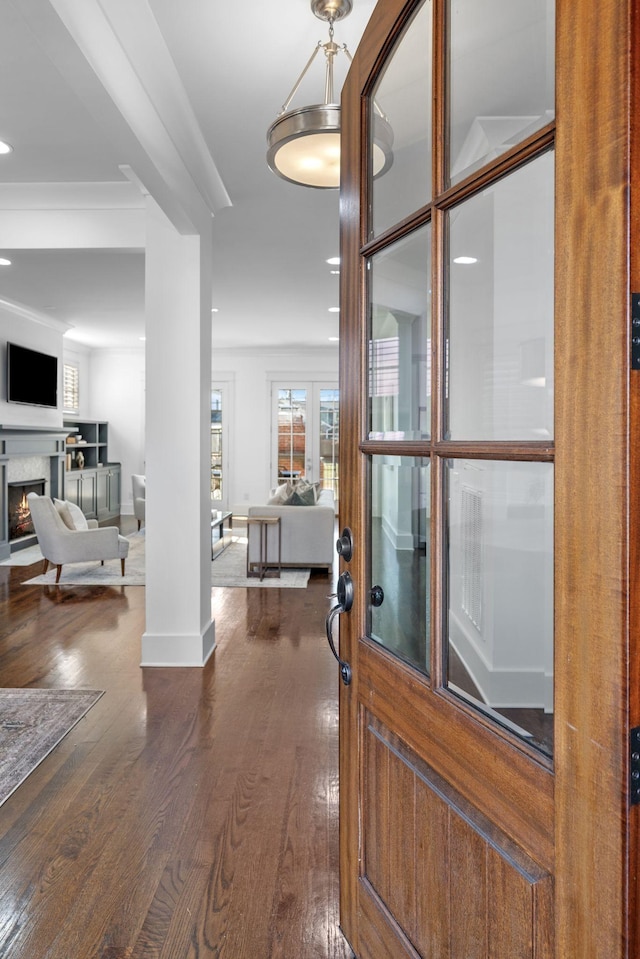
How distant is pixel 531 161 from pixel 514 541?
0.52 m

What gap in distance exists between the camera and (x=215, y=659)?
391 cm

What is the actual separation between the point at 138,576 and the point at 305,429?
5.30 m

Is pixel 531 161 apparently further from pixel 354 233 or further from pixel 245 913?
pixel 245 913

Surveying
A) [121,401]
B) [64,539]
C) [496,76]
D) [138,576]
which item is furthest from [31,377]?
[496,76]

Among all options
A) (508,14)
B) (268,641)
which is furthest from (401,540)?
(268,641)

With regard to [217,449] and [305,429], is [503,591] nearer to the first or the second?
[305,429]

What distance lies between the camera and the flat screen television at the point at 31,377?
7.27 m

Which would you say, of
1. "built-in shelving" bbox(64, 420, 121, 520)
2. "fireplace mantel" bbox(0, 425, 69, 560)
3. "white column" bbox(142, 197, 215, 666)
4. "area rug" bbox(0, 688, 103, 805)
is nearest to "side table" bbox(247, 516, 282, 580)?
"white column" bbox(142, 197, 215, 666)

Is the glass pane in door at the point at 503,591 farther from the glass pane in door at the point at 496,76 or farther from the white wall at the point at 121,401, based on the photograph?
the white wall at the point at 121,401

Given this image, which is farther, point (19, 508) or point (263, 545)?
point (19, 508)

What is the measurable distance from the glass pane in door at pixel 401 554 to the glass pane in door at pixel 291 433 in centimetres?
954

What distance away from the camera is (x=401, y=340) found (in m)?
1.25

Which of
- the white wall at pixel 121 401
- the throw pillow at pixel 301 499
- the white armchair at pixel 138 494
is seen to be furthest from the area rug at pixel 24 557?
the white wall at pixel 121 401

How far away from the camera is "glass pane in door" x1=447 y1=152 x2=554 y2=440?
844mm
